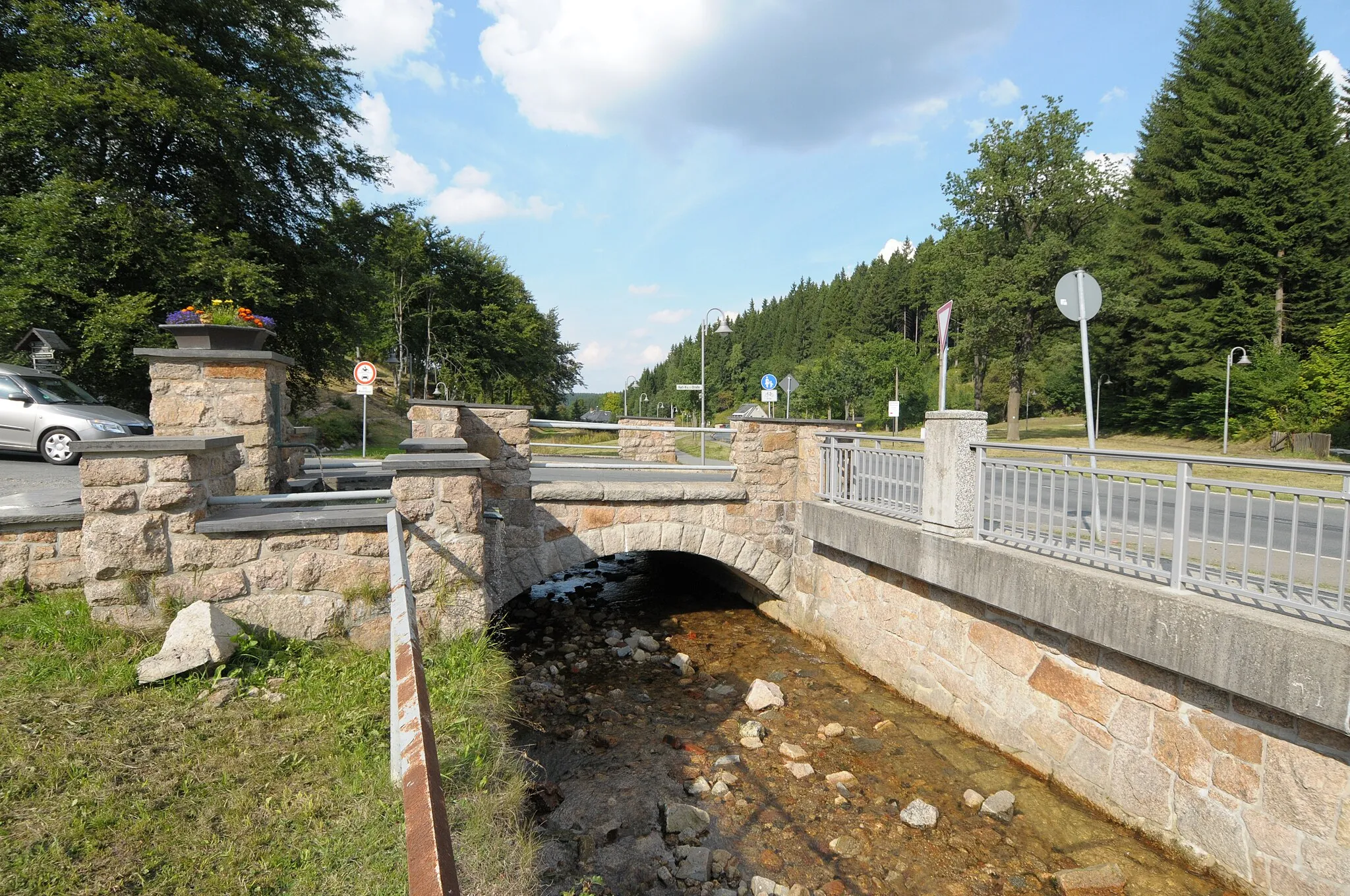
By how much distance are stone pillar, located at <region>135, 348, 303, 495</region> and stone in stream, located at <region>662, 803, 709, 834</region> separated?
148 inches

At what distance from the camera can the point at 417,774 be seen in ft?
4.43

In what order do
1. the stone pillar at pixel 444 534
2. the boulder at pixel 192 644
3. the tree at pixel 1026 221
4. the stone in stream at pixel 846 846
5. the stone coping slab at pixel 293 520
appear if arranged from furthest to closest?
the tree at pixel 1026 221
the stone in stream at pixel 846 846
the stone pillar at pixel 444 534
the stone coping slab at pixel 293 520
the boulder at pixel 192 644

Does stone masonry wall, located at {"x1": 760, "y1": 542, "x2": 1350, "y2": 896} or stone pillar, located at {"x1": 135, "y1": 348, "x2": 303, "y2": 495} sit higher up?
stone pillar, located at {"x1": 135, "y1": 348, "x2": 303, "y2": 495}

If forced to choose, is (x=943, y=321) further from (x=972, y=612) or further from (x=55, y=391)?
(x=55, y=391)

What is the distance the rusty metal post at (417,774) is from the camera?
109 centimetres

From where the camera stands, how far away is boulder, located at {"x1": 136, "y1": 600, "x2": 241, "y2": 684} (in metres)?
3.11

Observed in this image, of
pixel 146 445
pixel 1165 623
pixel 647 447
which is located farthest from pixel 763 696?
pixel 647 447

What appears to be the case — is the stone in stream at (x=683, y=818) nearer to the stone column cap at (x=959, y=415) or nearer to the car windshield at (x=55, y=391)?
the stone column cap at (x=959, y=415)

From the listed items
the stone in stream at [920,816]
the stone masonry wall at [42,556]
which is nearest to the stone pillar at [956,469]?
the stone in stream at [920,816]

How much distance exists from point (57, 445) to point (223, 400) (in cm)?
622

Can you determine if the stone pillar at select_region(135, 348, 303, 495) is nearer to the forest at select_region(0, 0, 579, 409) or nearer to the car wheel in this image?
the car wheel

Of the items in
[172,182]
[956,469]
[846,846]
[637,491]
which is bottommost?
[846,846]

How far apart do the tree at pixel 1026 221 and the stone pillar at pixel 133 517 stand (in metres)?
31.6

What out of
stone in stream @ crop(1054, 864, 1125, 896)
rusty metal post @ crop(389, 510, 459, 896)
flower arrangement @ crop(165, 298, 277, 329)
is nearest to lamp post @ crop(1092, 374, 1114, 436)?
stone in stream @ crop(1054, 864, 1125, 896)
